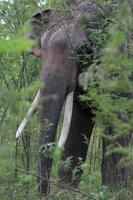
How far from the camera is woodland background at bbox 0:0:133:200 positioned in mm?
2172

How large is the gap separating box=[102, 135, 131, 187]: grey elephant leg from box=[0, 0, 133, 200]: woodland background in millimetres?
183

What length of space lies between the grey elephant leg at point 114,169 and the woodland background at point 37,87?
18 centimetres

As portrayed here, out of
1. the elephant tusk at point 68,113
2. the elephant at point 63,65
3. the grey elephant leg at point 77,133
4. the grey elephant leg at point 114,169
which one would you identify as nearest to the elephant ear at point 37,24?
the elephant at point 63,65

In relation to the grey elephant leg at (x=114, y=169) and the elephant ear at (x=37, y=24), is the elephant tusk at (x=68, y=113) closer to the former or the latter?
the grey elephant leg at (x=114, y=169)

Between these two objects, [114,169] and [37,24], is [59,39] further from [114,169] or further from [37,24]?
[114,169]

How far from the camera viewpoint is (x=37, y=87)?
2.47 m

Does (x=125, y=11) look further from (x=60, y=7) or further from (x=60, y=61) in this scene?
(x=60, y=61)

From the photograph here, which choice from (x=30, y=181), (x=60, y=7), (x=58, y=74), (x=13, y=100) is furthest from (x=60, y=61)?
(x=13, y=100)

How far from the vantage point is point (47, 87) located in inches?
197

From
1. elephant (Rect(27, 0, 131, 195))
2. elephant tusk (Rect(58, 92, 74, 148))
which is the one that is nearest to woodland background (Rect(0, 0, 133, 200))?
elephant (Rect(27, 0, 131, 195))

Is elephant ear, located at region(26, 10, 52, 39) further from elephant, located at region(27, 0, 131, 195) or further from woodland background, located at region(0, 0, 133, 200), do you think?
woodland background, located at region(0, 0, 133, 200)

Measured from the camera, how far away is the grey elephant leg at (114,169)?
15.5ft

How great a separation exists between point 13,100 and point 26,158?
2.76m

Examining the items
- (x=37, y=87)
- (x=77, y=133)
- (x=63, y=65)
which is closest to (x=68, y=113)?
(x=63, y=65)
